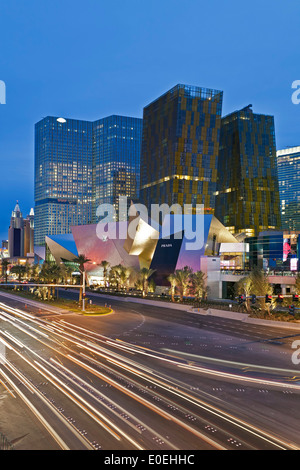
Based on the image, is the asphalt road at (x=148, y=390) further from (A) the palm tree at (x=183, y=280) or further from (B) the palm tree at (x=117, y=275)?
(B) the palm tree at (x=117, y=275)

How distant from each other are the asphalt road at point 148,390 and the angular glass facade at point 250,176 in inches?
4609

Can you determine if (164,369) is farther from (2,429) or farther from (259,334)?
(259,334)

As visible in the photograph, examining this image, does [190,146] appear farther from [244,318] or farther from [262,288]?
[244,318]

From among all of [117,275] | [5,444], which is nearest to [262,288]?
[5,444]

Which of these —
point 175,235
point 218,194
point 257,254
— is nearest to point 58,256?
point 175,235

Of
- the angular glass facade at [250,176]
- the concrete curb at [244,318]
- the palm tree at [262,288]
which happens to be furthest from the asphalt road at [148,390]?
the angular glass facade at [250,176]

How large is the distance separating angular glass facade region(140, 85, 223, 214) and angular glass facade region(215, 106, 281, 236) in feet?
86.5

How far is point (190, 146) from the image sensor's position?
417 ft

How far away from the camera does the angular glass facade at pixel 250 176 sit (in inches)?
5856

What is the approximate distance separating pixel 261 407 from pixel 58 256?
11330 centimetres

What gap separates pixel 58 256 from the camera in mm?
124500

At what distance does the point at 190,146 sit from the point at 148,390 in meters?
115

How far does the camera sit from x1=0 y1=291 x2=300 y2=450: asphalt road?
46.0ft

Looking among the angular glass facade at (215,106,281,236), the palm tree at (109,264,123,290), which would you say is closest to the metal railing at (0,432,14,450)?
the palm tree at (109,264,123,290)
